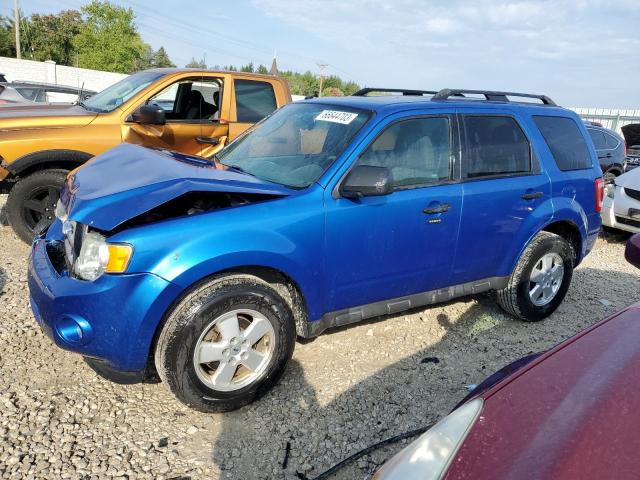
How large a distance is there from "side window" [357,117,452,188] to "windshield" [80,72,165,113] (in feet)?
10.9

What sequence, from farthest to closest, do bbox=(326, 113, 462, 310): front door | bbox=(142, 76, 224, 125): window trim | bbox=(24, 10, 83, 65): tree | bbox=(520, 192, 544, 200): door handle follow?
bbox=(24, 10, 83, 65): tree, bbox=(142, 76, 224, 125): window trim, bbox=(520, 192, 544, 200): door handle, bbox=(326, 113, 462, 310): front door

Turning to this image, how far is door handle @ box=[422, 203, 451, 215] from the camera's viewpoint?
3.40 metres

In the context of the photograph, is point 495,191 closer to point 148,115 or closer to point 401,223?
point 401,223

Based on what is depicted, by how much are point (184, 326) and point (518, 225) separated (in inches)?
105

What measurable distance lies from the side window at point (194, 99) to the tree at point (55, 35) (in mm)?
53787

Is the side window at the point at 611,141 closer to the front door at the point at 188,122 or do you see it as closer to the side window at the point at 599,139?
the side window at the point at 599,139

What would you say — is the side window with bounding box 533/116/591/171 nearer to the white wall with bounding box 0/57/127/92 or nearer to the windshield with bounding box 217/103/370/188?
the windshield with bounding box 217/103/370/188

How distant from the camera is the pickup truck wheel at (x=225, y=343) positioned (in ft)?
8.70

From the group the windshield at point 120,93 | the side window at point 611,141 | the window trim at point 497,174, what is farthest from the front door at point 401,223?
the side window at point 611,141

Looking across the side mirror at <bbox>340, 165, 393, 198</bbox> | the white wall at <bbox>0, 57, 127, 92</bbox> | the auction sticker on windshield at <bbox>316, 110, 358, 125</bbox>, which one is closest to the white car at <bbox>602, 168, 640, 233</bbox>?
the auction sticker on windshield at <bbox>316, 110, 358, 125</bbox>

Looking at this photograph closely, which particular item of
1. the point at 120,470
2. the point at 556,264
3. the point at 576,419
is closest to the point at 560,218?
the point at 556,264

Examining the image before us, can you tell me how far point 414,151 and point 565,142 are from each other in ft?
5.54

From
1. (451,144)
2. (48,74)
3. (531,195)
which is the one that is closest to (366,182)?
(451,144)

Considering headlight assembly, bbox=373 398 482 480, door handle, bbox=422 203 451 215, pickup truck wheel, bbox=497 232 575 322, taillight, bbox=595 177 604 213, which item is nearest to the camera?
headlight assembly, bbox=373 398 482 480
